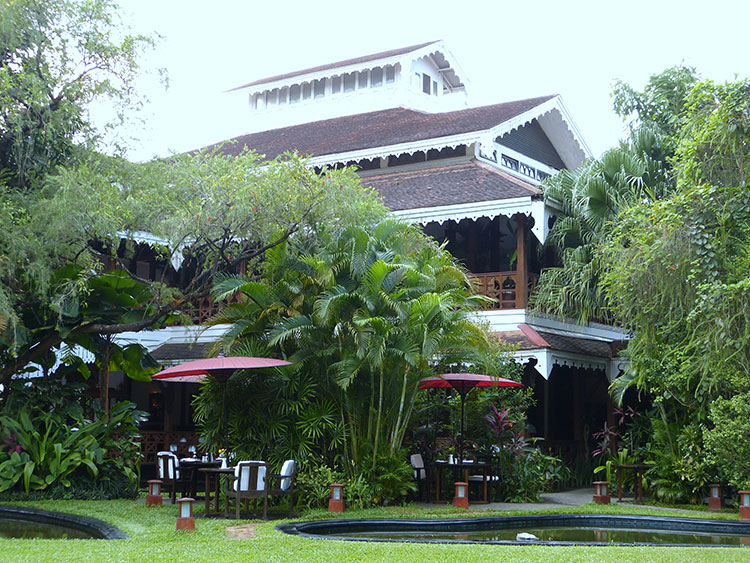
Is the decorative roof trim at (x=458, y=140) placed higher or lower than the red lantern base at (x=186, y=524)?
higher

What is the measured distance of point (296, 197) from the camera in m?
14.2

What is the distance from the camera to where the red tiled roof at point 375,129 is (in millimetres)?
22719

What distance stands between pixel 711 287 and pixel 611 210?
6059 mm

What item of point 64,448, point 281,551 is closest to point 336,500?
point 281,551

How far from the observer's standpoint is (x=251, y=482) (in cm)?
1209

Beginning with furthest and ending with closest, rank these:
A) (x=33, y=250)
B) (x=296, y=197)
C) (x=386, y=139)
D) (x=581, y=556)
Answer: (x=386, y=139), (x=296, y=197), (x=33, y=250), (x=581, y=556)

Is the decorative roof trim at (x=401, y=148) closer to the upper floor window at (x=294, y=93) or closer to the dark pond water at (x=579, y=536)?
the upper floor window at (x=294, y=93)

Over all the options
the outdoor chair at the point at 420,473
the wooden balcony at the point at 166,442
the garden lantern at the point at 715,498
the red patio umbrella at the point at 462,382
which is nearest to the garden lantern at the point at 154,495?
the outdoor chair at the point at 420,473

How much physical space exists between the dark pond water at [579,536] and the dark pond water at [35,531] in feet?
10.3

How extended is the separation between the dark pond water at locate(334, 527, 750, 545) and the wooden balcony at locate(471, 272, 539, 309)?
703 cm

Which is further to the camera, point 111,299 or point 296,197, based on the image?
point 111,299

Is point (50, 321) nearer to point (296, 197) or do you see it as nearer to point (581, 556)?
point (296, 197)

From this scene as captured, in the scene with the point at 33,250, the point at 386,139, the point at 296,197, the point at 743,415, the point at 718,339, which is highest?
the point at 386,139

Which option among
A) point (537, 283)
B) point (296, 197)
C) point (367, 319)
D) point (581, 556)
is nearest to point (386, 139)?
point (537, 283)
